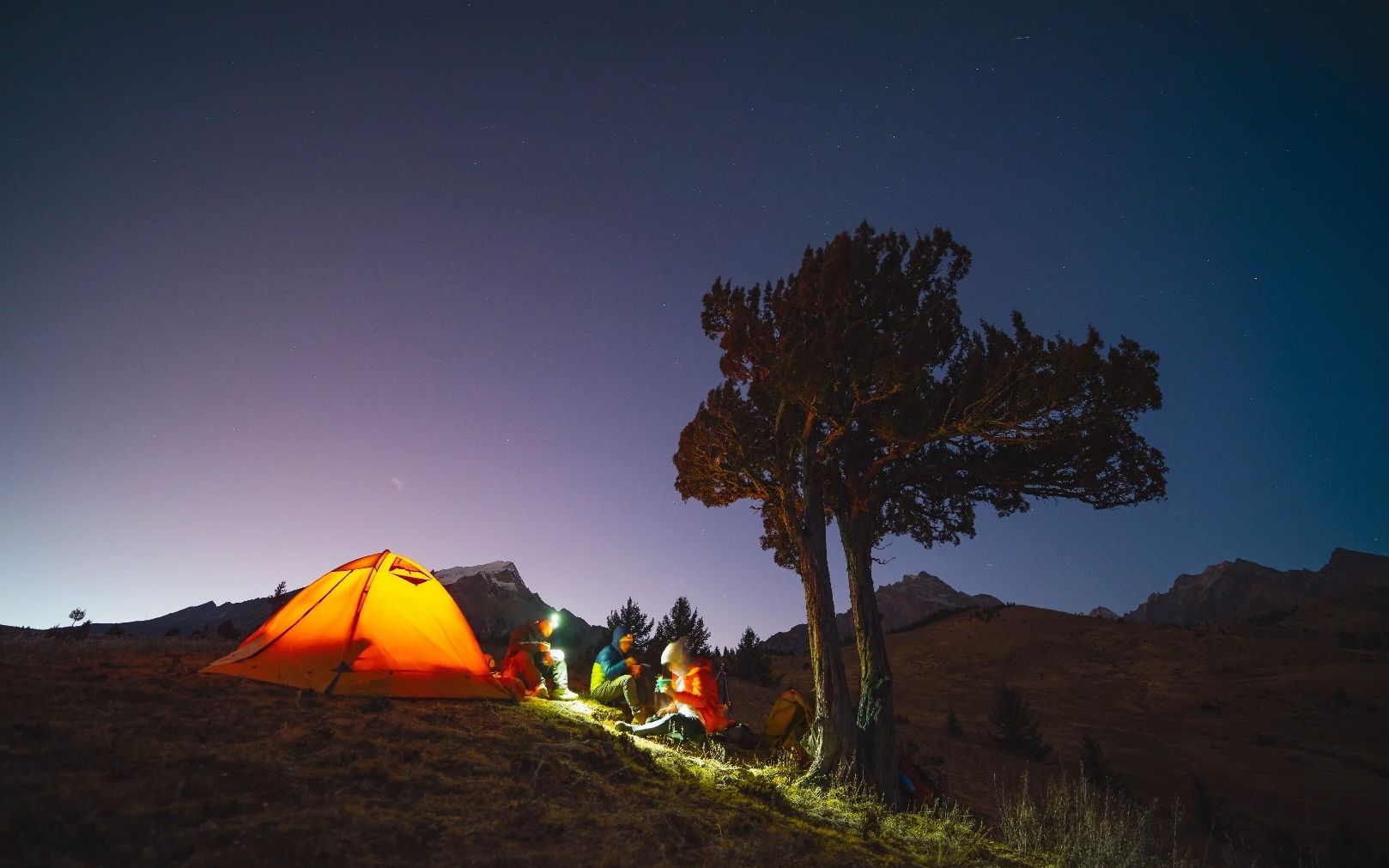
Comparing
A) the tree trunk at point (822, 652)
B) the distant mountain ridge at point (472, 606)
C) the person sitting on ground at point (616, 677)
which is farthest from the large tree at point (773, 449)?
the distant mountain ridge at point (472, 606)

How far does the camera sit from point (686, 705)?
29.6 feet

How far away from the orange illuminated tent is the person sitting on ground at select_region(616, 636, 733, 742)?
93.6 inches

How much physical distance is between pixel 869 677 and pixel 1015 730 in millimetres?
11685

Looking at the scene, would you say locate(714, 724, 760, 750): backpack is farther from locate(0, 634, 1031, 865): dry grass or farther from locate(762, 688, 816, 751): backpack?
locate(0, 634, 1031, 865): dry grass

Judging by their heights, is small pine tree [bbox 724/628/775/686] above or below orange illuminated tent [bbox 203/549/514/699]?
below

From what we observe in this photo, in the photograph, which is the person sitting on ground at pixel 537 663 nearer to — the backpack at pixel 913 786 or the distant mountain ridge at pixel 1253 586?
the backpack at pixel 913 786

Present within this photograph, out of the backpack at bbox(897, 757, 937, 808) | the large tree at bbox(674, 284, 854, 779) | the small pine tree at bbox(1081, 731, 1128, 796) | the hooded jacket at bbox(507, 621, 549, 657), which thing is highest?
the large tree at bbox(674, 284, 854, 779)

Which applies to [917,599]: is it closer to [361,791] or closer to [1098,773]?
[1098,773]

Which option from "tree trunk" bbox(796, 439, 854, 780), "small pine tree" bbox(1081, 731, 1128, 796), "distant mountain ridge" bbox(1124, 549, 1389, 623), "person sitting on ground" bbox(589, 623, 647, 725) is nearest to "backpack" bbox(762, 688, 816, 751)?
"tree trunk" bbox(796, 439, 854, 780)

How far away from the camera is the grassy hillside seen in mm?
14016

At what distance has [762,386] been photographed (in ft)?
35.1

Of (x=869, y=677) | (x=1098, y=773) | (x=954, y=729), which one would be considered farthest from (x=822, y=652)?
(x=954, y=729)

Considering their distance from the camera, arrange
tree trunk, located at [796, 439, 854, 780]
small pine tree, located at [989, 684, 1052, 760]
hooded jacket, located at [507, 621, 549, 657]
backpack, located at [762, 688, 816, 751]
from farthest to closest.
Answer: small pine tree, located at [989, 684, 1052, 760]
hooded jacket, located at [507, 621, 549, 657]
backpack, located at [762, 688, 816, 751]
tree trunk, located at [796, 439, 854, 780]

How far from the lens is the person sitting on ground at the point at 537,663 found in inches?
408
